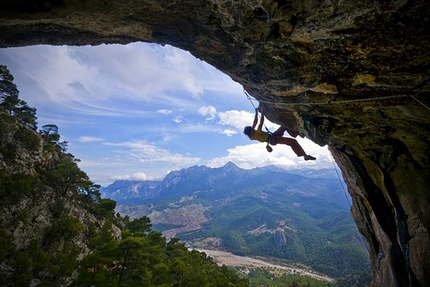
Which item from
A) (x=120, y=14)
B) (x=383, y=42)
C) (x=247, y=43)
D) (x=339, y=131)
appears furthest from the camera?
(x=339, y=131)

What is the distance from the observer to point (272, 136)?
33.2 ft

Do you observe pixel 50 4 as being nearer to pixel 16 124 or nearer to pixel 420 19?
pixel 420 19

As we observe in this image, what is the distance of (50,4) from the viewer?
15.2 feet

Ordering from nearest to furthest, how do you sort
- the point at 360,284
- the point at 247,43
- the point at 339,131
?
the point at 247,43 → the point at 339,131 → the point at 360,284

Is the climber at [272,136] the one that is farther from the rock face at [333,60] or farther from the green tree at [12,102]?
the green tree at [12,102]

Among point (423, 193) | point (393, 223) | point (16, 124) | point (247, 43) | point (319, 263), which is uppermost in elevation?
point (16, 124)

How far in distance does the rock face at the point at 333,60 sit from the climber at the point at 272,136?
1.03 metres

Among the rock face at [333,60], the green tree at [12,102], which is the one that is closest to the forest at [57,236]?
the green tree at [12,102]

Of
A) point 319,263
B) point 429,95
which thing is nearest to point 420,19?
point 429,95

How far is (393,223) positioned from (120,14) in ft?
35.2

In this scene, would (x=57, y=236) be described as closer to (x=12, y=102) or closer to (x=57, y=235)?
(x=57, y=235)

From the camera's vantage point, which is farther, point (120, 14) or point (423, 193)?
point (423, 193)

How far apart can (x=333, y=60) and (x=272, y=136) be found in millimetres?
4935

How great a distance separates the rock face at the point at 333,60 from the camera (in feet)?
14.7
